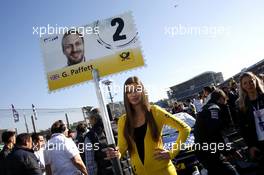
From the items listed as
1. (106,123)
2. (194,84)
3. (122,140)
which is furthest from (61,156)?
(194,84)

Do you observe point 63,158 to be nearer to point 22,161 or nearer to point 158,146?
point 22,161

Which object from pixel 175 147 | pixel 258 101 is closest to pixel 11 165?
pixel 175 147

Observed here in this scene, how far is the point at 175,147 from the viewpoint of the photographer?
10.7 ft

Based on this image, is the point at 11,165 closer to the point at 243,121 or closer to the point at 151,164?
the point at 151,164

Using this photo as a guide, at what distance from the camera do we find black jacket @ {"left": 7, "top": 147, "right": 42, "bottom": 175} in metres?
5.71

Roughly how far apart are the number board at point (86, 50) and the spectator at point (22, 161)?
1.14 meters

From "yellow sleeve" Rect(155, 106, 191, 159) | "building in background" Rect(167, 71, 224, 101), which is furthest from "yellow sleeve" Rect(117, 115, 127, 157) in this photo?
"building in background" Rect(167, 71, 224, 101)

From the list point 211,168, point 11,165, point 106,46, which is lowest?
point 211,168

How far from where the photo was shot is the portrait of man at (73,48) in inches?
183

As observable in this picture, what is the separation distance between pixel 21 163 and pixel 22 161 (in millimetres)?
34

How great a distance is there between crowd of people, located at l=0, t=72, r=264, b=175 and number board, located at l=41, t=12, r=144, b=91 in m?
0.86

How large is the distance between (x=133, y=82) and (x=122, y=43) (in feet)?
5.31

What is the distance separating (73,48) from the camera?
469 centimetres

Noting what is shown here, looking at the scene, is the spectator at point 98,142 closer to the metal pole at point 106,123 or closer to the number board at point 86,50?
the number board at point 86,50
